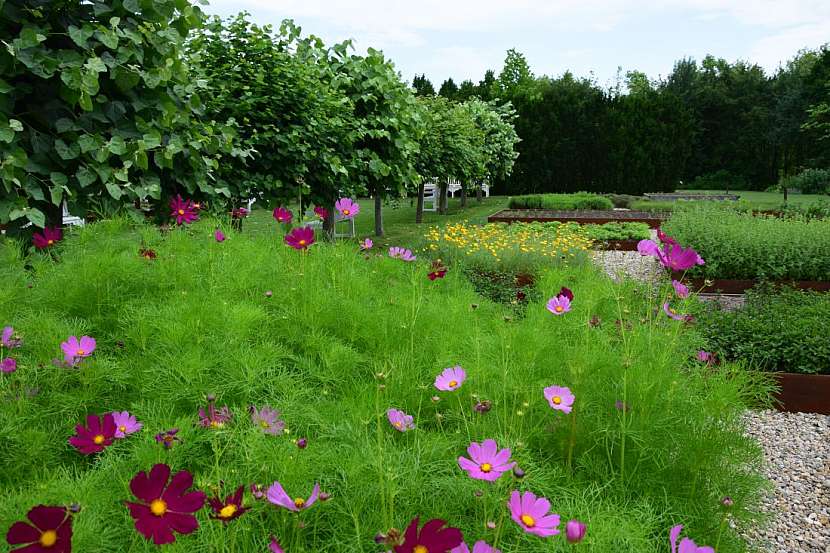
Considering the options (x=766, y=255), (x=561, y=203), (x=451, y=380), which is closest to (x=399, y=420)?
(x=451, y=380)

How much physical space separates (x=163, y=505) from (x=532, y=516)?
0.52 meters

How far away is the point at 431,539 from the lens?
29.3 inches

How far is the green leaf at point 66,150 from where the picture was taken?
2816 mm

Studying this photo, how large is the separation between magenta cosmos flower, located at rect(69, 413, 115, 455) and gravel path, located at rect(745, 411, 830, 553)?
1623 millimetres

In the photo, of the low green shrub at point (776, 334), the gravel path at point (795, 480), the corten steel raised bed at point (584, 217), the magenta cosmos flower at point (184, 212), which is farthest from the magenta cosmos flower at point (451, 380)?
the corten steel raised bed at point (584, 217)

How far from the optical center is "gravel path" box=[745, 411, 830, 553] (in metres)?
2.20

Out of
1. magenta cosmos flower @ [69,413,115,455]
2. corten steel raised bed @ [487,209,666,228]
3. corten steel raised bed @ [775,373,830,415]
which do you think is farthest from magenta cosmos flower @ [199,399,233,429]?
corten steel raised bed @ [487,209,666,228]

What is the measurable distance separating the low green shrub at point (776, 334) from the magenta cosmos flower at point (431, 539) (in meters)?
2.89

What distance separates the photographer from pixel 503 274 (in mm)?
5395

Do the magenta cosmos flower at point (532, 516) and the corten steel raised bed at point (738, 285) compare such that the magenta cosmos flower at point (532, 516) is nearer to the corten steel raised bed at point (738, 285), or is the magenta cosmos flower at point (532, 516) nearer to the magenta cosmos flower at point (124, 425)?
the magenta cosmos flower at point (124, 425)

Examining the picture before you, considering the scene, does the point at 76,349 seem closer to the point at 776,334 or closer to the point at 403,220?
the point at 776,334

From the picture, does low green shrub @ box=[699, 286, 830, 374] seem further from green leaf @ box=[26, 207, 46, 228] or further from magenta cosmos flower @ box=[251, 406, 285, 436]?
green leaf @ box=[26, 207, 46, 228]

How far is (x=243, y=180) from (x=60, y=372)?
11.5 feet

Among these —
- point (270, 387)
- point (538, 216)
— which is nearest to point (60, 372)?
point (270, 387)
